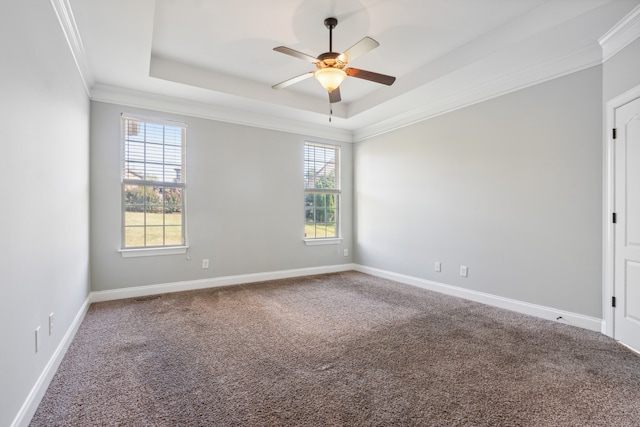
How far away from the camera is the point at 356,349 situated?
250 centimetres

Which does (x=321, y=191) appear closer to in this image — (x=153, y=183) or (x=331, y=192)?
(x=331, y=192)

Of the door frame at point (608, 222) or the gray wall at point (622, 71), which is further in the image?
the door frame at point (608, 222)

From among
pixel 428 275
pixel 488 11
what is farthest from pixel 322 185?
pixel 488 11

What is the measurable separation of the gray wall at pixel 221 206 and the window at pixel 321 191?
0.19m

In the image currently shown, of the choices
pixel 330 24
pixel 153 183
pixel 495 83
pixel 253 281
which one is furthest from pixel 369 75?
pixel 253 281

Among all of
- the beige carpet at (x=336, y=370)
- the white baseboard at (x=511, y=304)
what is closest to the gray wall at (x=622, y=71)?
the white baseboard at (x=511, y=304)

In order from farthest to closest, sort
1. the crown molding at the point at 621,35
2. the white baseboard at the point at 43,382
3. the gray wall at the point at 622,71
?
the gray wall at the point at 622,71, the crown molding at the point at 621,35, the white baseboard at the point at 43,382

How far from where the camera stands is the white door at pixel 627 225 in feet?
8.14

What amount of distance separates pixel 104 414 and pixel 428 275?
3900 millimetres

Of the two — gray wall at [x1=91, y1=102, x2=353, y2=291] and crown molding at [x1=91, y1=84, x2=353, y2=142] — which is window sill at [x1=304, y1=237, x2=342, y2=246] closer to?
gray wall at [x1=91, y1=102, x2=353, y2=291]

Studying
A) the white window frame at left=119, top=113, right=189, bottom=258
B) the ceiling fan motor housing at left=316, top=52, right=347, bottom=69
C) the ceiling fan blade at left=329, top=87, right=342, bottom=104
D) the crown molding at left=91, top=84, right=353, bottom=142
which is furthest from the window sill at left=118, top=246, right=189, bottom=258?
the ceiling fan motor housing at left=316, top=52, right=347, bottom=69

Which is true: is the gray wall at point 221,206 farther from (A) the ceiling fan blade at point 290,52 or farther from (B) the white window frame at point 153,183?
(A) the ceiling fan blade at point 290,52

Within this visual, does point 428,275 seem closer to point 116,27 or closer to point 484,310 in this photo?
point 484,310

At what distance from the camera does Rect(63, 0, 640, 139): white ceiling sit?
257 cm
